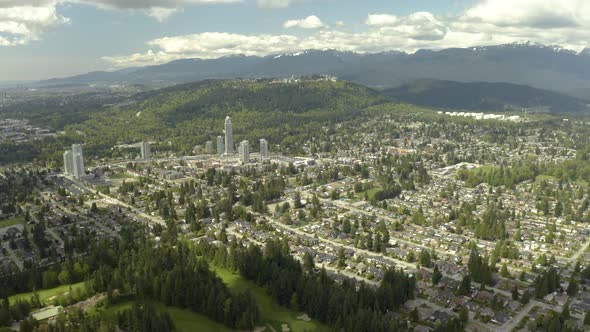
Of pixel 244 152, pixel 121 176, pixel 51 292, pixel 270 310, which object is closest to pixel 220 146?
pixel 244 152

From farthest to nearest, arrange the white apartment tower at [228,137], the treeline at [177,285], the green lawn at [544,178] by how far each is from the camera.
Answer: the white apartment tower at [228,137], the green lawn at [544,178], the treeline at [177,285]

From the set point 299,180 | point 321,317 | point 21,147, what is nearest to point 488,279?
point 321,317

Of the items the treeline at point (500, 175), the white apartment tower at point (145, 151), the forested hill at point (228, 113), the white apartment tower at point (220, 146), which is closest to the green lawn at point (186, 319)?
the treeline at point (500, 175)

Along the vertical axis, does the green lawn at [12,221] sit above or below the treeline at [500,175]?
below

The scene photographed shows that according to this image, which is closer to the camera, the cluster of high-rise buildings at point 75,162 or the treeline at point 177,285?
the treeline at point 177,285

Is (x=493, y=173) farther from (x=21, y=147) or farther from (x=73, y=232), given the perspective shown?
(x=21, y=147)

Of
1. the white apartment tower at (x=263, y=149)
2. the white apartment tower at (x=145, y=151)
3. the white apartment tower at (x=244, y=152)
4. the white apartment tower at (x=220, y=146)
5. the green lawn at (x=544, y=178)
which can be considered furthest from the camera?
the white apartment tower at (x=220, y=146)

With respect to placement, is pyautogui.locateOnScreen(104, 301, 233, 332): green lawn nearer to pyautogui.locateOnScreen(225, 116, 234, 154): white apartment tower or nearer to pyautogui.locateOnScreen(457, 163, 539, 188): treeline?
pyautogui.locateOnScreen(457, 163, 539, 188): treeline

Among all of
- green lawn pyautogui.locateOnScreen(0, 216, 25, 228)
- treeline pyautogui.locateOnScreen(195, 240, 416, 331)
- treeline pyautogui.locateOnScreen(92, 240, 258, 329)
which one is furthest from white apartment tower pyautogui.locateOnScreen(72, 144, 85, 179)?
treeline pyautogui.locateOnScreen(195, 240, 416, 331)

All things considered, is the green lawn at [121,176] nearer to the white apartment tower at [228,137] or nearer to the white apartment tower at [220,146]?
the white apartment tower at [220,146]
